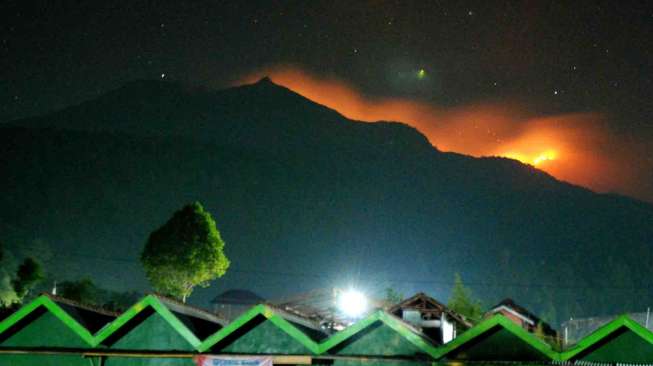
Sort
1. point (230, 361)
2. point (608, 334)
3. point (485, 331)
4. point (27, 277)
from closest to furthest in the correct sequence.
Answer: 1. point (608, 334)
2. point (485, 331)
3. point (230, 361)
4. point (27, 277)

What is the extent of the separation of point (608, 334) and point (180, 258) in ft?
127

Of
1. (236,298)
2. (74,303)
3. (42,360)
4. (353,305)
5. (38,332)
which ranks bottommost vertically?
(42,360)

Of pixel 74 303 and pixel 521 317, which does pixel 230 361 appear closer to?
pixel 74 303

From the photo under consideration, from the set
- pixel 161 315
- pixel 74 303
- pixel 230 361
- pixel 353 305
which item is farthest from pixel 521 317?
pixel 74 303

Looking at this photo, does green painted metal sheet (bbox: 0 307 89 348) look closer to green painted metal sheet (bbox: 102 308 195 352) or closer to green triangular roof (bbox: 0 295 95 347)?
green triangular roof (bbox: 0 295 95 347)

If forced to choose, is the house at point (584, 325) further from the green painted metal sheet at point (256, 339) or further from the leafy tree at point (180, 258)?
the green painted metal sheet at point (256, 339)

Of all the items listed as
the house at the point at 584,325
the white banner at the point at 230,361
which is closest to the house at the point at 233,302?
the house at the point at 584,325

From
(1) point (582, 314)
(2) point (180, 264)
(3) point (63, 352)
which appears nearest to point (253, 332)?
(3) point (63, 352)

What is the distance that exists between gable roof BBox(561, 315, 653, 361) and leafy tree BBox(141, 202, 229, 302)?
37.2 metres

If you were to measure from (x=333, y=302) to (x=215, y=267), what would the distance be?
359 inches

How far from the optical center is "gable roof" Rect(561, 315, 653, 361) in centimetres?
1437

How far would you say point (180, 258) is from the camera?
1956 inches

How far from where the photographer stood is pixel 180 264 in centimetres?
4966

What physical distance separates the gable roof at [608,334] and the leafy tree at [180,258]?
37200 mm
